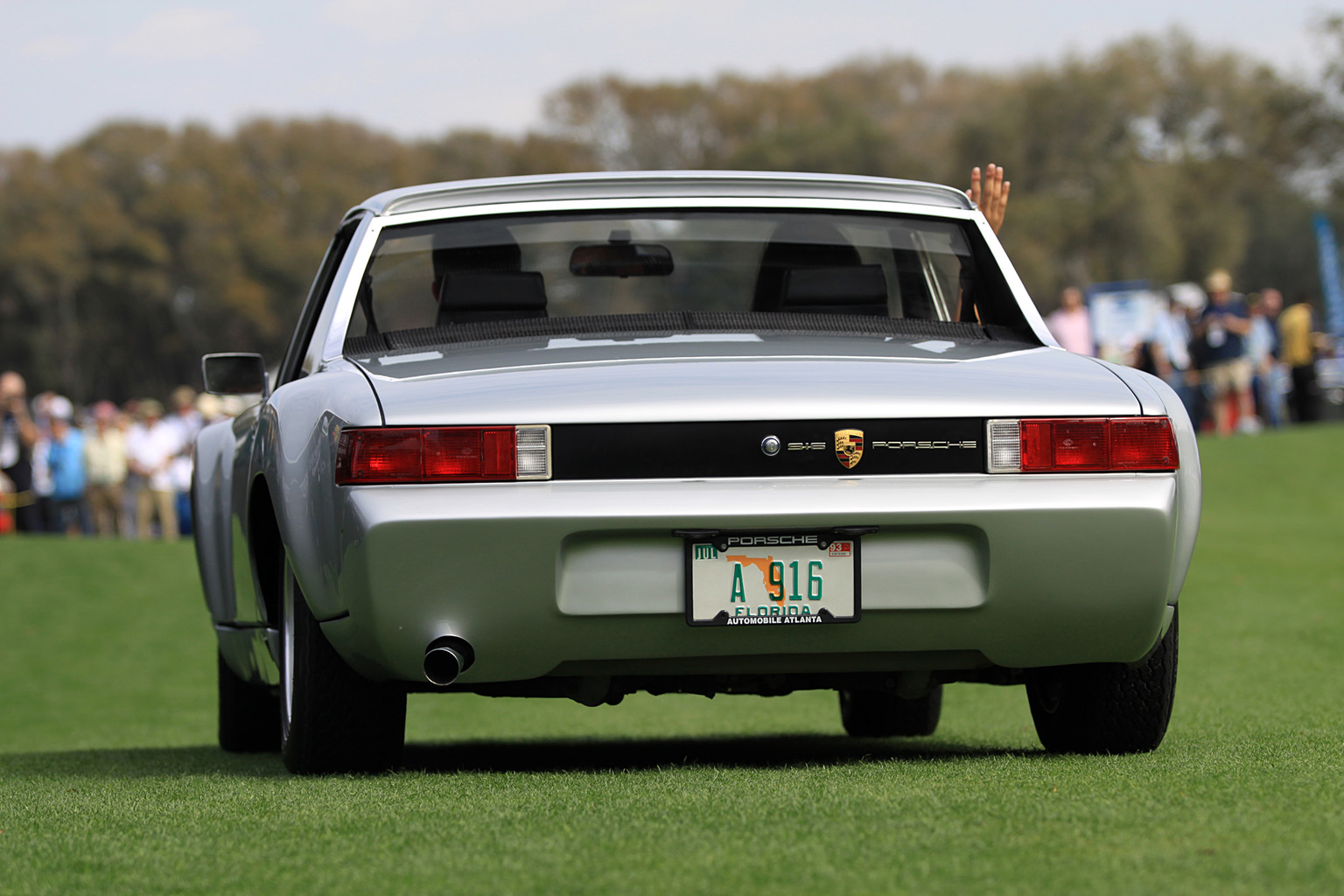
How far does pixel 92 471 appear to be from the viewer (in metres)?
23.0

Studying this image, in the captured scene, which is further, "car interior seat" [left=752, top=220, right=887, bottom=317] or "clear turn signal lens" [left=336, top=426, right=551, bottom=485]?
"car interior seat" [left=752, top=220, right=887, bottom=317]

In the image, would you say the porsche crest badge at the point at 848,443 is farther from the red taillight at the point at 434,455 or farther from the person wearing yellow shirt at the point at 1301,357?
the person wearing yellow shirt at the point at 1301,357

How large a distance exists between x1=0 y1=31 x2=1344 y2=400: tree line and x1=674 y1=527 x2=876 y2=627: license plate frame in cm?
5484

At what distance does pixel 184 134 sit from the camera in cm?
7756

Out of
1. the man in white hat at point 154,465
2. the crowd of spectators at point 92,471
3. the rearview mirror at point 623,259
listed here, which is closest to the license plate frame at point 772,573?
the rearview mirror at point 623,259

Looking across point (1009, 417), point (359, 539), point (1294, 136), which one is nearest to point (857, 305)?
point (1009, 417)

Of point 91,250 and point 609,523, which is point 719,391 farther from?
point 91,250

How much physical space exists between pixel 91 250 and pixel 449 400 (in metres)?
74.8

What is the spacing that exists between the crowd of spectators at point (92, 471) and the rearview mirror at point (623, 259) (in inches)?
722

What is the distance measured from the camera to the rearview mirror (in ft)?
17.3

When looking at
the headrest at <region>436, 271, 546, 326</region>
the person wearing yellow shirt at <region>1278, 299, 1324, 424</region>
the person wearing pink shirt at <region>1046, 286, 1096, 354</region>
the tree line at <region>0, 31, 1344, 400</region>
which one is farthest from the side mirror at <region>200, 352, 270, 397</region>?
the tree line at <region>0, 31, 1344, 400</region>

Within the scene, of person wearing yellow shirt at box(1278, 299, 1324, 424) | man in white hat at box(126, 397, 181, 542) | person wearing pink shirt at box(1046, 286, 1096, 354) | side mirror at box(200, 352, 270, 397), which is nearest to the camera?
side mirror at box(200, 352, 270, 397)

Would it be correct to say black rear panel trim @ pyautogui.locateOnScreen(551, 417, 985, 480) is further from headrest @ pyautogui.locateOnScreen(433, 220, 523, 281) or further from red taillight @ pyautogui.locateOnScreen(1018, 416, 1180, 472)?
headrest @ pyautogui.locateOnScreen(433, 220, 523, 281)

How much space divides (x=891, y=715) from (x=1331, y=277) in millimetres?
25605
